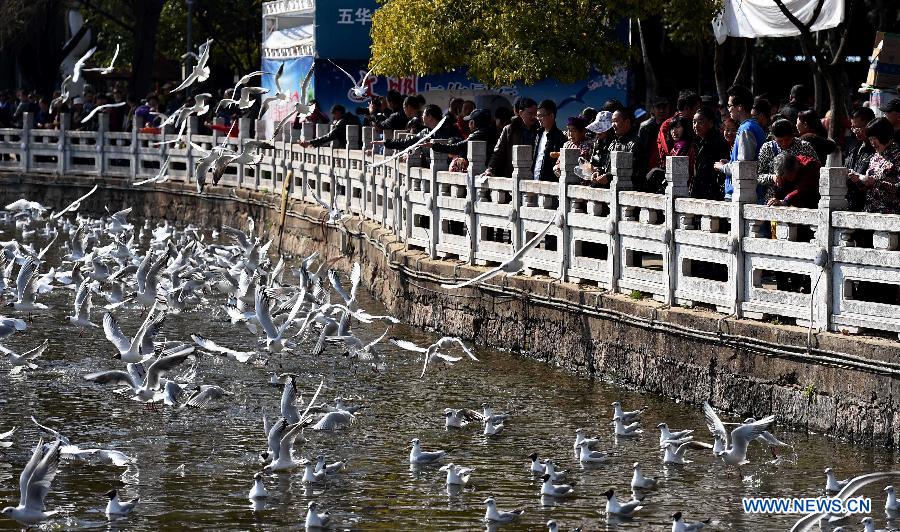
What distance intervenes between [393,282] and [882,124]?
7742 millimetres

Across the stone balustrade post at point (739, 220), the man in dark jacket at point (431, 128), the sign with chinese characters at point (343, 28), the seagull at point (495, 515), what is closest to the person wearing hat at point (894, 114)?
the stone balustrade post at point (739, 220)

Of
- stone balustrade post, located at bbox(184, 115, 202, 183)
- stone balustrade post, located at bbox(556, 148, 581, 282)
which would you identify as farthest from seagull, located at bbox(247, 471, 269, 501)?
stone balustrade post, located at bbox(184, 115, 202, 183)

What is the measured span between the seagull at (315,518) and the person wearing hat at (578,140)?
559 cm

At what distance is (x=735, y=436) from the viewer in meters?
10.9

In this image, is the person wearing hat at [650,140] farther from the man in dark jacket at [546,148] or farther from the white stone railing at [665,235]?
the man in dark jacket at [546,148]

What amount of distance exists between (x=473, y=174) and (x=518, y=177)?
0.95 meters

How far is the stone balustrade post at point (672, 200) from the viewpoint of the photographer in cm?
1295

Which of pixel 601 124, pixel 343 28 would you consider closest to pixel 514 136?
pixel 601 124

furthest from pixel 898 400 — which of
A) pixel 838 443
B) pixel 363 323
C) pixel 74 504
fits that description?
pixel 363 323

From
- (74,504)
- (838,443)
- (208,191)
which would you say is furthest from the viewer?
(208,191)

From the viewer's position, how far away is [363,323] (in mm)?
17703

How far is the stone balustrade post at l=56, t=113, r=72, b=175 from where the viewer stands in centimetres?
3217

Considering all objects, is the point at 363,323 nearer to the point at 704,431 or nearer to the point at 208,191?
the point at 704,431

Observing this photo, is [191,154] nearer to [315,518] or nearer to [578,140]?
[578,140]
